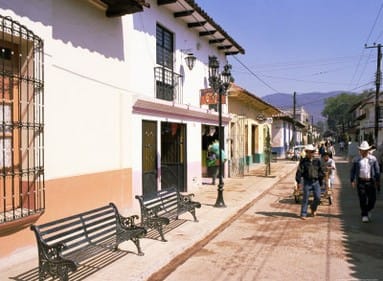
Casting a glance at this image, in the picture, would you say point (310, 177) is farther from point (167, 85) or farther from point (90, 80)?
point (90, 80)

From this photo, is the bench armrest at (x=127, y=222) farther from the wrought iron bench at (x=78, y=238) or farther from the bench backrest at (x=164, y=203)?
the bench backrest at (x=164, y=203)

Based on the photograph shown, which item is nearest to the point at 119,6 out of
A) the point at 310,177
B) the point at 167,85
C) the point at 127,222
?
the point at 167,85

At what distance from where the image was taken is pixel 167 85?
39.9 ft

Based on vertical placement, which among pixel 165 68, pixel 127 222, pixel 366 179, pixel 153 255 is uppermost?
pixel 165 68

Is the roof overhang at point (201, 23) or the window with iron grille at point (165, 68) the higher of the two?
the roof overhang at point (201, 23)

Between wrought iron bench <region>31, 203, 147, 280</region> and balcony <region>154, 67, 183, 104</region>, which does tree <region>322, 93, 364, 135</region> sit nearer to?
balcony <region>154, 67, 183, 104</region>

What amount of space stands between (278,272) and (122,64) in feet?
17.9

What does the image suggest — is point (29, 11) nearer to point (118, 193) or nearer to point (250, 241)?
point (118, 193)

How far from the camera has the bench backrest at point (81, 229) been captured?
5.01m

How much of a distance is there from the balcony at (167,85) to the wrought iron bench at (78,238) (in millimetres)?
5392

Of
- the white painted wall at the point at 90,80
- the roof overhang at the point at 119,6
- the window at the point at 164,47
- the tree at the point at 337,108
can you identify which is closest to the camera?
the white painted wall at the point at 90,80

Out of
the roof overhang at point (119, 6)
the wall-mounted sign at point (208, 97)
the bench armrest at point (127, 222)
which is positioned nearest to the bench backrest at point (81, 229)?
the bench armrest at point (127, 222)

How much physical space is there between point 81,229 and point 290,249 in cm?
350

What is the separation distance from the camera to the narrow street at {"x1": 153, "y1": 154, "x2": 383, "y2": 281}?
19.1 ft
